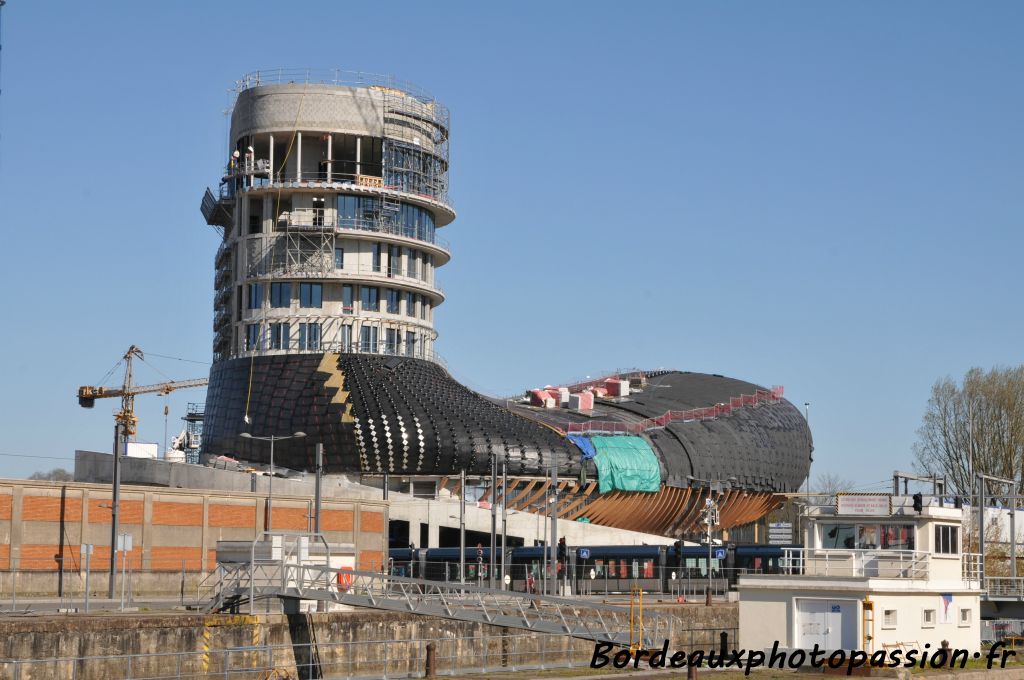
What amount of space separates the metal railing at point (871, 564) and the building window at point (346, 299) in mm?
76347

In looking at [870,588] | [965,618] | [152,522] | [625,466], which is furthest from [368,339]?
[870,588]

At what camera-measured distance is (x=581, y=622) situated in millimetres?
49281

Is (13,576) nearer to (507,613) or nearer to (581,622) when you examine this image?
(507,613)

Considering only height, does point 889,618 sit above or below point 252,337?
below

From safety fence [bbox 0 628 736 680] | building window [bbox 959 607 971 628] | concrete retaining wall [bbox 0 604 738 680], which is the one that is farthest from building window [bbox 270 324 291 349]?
building window [bbox 959 607 971 628]

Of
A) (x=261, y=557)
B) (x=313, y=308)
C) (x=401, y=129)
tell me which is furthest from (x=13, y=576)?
(x=401, y=129)

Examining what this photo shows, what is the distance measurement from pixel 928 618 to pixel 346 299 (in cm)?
7869

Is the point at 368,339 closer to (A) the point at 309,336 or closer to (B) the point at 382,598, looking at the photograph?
(A) the point at 309,336

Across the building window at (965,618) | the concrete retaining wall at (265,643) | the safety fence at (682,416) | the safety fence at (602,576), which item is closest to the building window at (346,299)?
the safety fence at (682,416)

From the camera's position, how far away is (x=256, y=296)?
121m

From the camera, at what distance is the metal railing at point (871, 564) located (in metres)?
46.5

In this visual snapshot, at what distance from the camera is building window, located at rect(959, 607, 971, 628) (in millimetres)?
48125

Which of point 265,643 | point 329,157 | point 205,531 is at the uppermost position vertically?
point 329,157

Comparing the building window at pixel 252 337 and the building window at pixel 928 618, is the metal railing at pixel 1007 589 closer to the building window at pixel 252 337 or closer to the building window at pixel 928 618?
the building window at pixel 928 618
